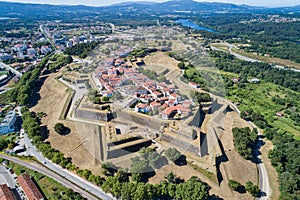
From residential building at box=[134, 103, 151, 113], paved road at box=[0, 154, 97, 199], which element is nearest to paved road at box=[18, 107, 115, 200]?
paved road at box=[0, 154, 97, 199]

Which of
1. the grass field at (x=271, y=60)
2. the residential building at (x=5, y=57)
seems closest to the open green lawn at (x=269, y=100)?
the grass field at (x=271, y=60)

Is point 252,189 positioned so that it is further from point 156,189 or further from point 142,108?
point 142,108

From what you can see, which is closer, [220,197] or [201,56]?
[220,197]

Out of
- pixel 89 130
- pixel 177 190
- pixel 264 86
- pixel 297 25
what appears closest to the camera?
pixel 177 190

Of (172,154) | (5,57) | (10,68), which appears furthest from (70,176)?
(5,57)

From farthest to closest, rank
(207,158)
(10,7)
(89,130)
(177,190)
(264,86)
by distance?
(10,7), (264,86), (89,130), (207,158), (177,190)

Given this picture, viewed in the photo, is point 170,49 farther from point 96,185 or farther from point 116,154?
point 96,185

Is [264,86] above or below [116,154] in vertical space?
below

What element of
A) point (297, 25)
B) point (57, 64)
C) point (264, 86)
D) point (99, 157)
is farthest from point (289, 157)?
point (297, 25)
